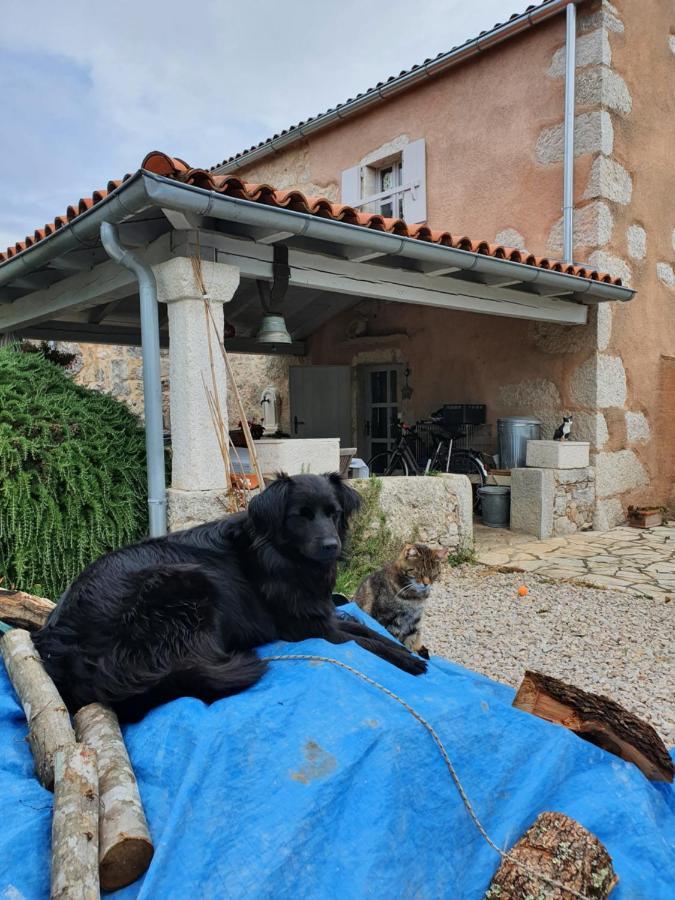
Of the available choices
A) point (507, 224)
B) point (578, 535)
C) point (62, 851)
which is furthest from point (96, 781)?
point (507, 224)

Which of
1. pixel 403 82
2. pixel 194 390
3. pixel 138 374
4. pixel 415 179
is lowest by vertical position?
pixel 194 390

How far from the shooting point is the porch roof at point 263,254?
3.81 m

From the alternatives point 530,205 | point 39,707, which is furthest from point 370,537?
point 530,205

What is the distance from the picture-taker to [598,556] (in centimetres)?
629

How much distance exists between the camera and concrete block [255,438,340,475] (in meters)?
4.93

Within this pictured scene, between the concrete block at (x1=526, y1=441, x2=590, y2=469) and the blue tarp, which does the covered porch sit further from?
the blue tarp

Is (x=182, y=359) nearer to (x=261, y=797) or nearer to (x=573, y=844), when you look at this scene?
(x=261, y=797)

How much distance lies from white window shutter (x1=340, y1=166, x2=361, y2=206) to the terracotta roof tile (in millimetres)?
4443

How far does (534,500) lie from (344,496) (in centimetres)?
516

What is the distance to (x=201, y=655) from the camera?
1.88 m

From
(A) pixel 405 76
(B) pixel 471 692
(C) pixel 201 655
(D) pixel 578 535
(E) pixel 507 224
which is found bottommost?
(D) pixel 578 535

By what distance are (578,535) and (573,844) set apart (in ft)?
20.1

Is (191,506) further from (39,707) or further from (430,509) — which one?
(39,707)

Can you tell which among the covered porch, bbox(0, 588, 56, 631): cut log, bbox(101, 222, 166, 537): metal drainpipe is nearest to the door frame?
the covered porch
